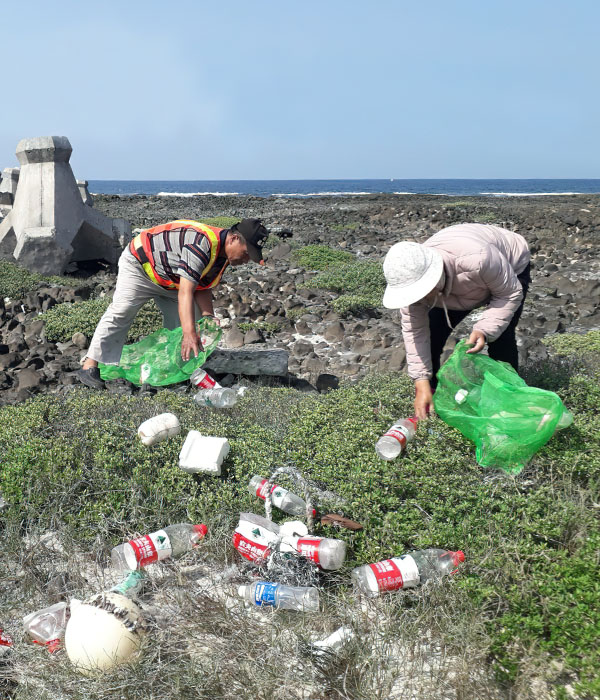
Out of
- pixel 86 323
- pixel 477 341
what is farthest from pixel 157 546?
pixel 86 323

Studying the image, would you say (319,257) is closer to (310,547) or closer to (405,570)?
(310,547)

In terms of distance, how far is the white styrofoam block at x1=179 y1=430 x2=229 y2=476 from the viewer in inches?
152

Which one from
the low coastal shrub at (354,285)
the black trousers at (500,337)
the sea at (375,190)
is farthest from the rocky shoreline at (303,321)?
the sea at (375,190)

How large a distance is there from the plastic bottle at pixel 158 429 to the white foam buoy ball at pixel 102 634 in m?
1.54

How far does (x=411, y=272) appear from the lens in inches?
144

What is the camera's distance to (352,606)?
115 inches

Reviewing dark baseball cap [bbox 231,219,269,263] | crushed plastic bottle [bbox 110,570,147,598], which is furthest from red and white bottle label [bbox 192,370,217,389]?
crushed plastic bottle [bbox 110,570,147,598]

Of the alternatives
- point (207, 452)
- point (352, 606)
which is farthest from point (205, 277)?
point (352, 606)

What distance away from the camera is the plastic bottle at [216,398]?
16.2ft

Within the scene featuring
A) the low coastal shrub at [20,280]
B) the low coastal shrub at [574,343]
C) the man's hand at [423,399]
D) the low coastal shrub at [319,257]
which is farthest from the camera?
the low coastal shrub at [319,257]

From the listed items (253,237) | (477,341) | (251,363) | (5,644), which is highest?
(253,237)

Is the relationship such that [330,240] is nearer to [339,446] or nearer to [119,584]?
[339,446]

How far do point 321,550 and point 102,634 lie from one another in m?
1.06

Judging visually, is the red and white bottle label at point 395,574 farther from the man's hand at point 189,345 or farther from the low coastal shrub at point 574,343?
the low coastal shrub at point 574,343
